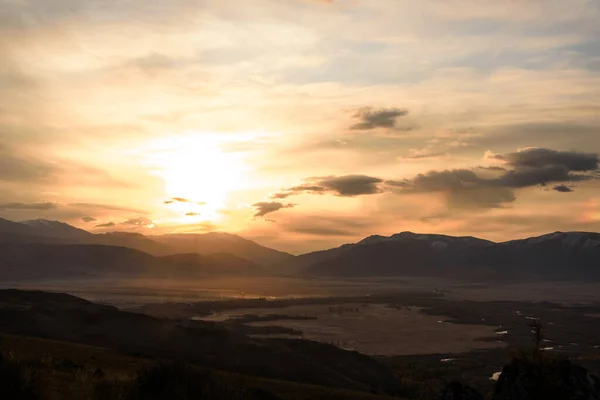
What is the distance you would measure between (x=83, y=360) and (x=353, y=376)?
106 feet

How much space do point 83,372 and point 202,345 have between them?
44.5m

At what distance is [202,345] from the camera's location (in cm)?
6800

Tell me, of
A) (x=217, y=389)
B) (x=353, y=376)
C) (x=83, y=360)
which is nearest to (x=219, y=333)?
(x=353, y=376)

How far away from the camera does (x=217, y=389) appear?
18.6 m

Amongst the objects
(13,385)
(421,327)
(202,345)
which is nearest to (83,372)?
(13,385)

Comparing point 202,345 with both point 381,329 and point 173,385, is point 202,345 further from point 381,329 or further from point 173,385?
point 381,329

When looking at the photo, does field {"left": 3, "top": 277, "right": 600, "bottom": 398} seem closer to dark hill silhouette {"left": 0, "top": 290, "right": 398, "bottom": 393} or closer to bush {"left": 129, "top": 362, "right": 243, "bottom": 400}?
dark hill silhouette {"left": 0, "top": 290, "right": 398, "bottom": 393}

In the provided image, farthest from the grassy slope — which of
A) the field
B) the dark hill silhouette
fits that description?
the dark hill silhouette

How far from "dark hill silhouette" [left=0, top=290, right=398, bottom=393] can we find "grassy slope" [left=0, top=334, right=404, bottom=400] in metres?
13.7

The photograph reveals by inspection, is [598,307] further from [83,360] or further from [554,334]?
[83,360]

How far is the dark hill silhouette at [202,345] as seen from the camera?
5969 centimetres

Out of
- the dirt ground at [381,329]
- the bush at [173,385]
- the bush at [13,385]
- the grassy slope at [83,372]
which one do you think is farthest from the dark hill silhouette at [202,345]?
the bush at [13,385]

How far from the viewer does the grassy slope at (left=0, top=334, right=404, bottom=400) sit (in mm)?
20000

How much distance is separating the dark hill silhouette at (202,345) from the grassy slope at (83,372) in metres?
13.7
